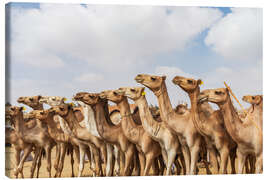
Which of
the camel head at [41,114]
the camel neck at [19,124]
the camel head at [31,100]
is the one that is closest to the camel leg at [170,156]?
the camel head at [41,114]

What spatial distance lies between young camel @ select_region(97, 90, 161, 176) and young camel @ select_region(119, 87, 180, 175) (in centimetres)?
29

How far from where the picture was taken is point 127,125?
38.0ft

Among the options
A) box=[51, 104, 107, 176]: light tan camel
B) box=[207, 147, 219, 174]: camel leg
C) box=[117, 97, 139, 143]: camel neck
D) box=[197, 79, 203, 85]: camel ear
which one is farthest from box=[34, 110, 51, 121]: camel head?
box=[207, 147, 219, 174]: camel leg

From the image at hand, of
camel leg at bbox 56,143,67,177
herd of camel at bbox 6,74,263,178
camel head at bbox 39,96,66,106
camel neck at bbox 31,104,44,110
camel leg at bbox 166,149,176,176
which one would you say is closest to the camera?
herd of camel at bbox 6,74,263,178

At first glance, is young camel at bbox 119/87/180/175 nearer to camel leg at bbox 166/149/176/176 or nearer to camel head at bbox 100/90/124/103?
camel leg at bbox 166/149/176/176

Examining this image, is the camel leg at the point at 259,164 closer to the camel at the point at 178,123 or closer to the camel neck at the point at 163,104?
the camel at the point at 178,123

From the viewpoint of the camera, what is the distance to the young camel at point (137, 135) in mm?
11383

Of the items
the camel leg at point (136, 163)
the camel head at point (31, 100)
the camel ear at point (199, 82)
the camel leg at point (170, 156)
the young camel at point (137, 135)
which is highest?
the camel ear at point (199, 82)

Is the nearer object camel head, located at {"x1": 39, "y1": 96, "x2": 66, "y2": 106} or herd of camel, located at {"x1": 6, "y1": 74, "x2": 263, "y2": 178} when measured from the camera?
herd of camel, located at {"x1": 6, "y1": 74, "x2": 263, "y2": 178}

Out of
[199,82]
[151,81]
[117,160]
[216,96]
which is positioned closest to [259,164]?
[216,96]

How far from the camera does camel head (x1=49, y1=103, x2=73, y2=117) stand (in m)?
12.4

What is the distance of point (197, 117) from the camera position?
1095cm

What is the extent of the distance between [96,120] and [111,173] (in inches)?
63.4
